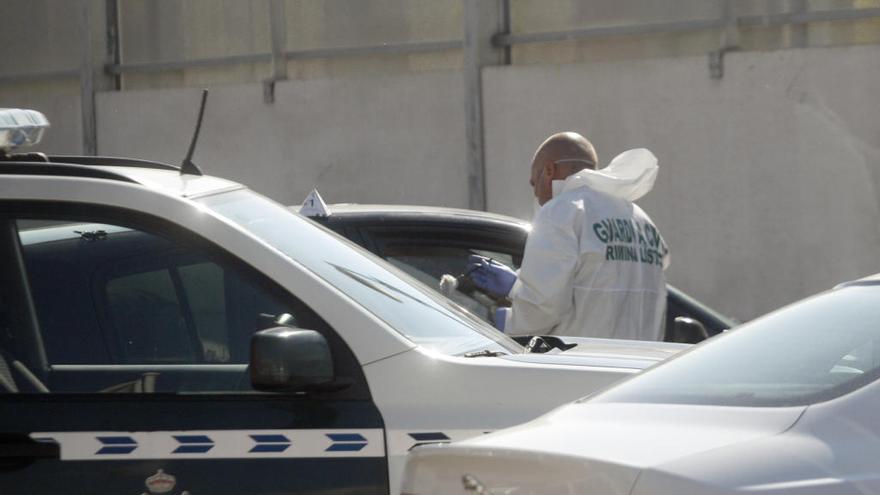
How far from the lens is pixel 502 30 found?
12.4 meters

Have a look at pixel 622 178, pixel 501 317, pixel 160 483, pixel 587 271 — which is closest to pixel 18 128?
pixel 160 483

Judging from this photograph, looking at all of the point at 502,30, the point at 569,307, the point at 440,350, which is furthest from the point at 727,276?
the point at 440,350

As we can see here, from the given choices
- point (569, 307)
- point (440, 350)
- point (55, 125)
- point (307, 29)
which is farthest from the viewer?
point (55, 125)

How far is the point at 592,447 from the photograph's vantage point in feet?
8.16

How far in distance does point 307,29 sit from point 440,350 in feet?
34.2

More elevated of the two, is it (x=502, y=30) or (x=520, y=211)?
(x=502, y=30)

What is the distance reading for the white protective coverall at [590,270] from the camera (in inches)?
213

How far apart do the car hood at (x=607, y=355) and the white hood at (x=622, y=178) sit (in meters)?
1.29

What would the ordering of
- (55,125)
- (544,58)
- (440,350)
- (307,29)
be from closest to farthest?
(440,350) → (544,58) → (307,29) → (55,125)

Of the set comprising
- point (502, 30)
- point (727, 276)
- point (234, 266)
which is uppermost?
point (502, 30)

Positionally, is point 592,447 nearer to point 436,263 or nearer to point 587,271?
point 587,271

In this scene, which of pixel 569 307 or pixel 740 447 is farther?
pixel 569 307

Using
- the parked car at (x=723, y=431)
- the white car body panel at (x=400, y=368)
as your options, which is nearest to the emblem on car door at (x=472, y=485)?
the parked car at (x=723, y=431)

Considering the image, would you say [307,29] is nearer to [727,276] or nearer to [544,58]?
[544,58]
